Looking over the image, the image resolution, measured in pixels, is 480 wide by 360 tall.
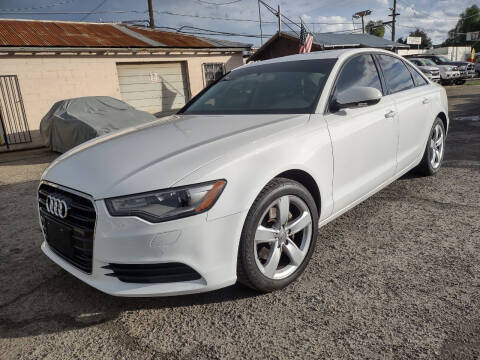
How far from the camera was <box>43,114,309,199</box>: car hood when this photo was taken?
202 centimetres

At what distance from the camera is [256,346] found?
1960 mm

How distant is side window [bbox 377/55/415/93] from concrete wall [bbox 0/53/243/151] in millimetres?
10961

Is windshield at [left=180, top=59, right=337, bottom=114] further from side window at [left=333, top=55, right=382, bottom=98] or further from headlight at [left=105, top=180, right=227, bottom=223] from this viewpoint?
headlight at [left=105, top=180, right=227, bottom=223]

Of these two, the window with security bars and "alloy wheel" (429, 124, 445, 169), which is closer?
"alloy wheel" (429, 124, 445, 169)

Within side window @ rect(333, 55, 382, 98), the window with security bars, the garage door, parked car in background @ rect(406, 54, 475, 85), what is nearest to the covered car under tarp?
the garage door

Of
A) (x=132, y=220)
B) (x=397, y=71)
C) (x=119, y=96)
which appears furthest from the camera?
(x=119, y=96)

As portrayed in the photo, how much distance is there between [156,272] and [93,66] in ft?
40.1

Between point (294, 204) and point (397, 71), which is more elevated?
point (397, 71)

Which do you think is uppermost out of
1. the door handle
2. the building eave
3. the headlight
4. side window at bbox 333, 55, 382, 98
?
the building eave

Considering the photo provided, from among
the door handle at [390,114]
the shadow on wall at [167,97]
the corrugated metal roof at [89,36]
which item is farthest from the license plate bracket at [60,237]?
the shadow on wall at [167,97]

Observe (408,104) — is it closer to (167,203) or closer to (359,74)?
(359,74)

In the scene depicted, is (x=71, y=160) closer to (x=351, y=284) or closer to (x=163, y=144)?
(x=163, y=144)

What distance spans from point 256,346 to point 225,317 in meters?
0.33

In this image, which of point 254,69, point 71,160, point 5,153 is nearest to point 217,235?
point 71,160
